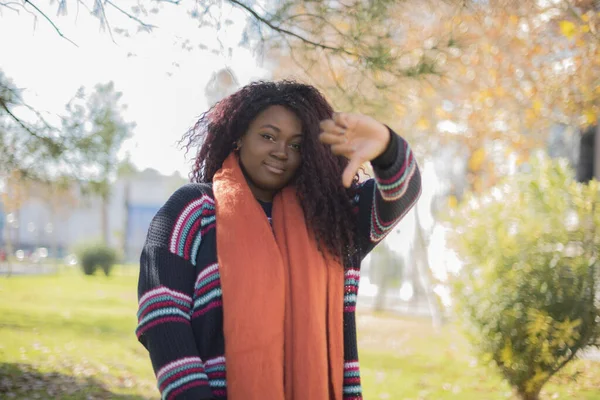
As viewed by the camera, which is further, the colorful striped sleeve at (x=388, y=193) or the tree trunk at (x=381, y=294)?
the tree trunk at (x=381, y=294)

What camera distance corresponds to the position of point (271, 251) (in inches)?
75.0

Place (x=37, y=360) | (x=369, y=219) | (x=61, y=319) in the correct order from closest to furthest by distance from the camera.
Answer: (x=369, y=219)
(x=37, y=360)
(x=61, y=319)

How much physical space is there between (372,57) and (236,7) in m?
0.91

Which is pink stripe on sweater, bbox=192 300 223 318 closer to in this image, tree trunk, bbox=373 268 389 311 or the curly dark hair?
the curly dark hair

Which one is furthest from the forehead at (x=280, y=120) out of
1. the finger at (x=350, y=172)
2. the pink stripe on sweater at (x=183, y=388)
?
the pink stripe on sweater at (x=183, y=388)

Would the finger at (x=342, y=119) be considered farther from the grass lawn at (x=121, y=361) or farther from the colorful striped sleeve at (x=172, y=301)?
the grass lawn at (x=121, y=361)

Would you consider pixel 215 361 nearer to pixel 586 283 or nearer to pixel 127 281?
pixel 586 283

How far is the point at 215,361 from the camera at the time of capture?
1831 mm

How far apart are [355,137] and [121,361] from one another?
21.0 feet

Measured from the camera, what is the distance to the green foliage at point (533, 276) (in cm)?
492

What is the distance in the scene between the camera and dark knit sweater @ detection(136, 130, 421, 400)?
1740 mm

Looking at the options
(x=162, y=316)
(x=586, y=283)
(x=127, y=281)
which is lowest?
(x=127, y=281)

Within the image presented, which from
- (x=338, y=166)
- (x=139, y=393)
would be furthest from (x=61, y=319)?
(x=338, y=166)

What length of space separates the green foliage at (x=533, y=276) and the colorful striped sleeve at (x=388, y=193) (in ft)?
10.5
